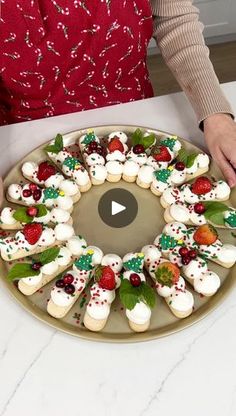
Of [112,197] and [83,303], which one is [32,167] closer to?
[112,197]

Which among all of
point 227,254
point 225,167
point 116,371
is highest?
point 225,167

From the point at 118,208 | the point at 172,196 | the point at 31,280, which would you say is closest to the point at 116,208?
the point at 118,208

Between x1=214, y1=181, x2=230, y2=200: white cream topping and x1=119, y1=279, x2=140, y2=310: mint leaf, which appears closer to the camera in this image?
x1=119, y1=279, x2=140, y2=310: mint leaf

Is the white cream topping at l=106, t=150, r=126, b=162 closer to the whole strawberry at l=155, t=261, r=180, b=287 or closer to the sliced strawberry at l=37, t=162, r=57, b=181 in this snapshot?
the sliced strawberry at l=37, t=162, r=57, b=181

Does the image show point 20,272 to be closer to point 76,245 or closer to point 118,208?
point 76,245

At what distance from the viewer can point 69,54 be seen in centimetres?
98

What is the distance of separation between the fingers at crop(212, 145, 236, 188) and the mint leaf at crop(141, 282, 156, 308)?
278 millimetres

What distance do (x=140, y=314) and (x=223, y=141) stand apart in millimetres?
395

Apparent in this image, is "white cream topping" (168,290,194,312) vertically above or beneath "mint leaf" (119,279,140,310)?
beneath

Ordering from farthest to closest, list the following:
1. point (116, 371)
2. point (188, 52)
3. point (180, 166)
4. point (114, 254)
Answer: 1. point (188, 52)
2. point (180, 166)
3. point (114, 254)
4. point (116, 371)

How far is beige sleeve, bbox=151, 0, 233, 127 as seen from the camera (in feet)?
3.22

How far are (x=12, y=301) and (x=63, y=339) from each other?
109mm

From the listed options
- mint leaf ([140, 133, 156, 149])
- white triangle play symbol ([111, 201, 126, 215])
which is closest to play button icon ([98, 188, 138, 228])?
white triangle play symbol ([111, 201, 126, 215])

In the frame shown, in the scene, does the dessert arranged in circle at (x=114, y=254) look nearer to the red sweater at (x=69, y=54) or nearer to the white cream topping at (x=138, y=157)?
the white cream topping at (x=138, y=157)
